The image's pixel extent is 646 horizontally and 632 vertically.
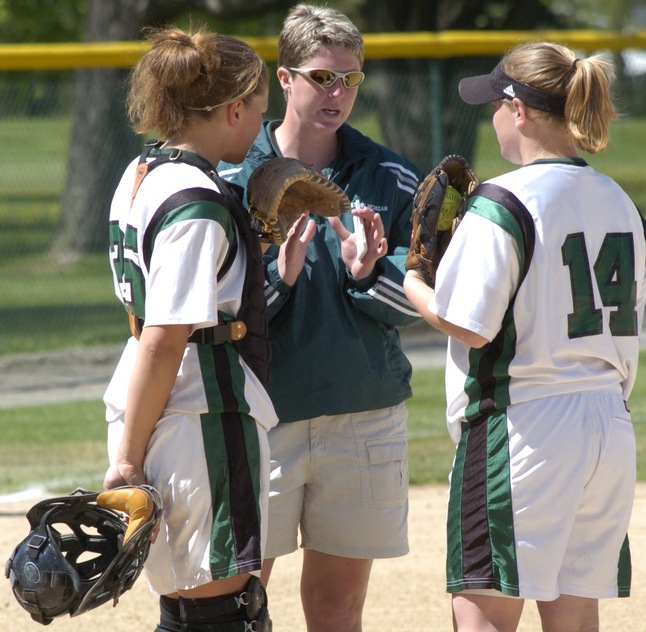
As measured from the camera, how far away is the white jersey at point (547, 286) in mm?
2588

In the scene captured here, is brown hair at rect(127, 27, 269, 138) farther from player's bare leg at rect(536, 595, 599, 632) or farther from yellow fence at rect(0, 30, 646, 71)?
yellow fence at rect(0, 30, 646, 71)

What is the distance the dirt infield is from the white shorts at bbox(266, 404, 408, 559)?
102 cm

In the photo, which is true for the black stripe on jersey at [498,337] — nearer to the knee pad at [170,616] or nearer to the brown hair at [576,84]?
the brown hair at [576,84]

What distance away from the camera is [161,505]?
2.53m

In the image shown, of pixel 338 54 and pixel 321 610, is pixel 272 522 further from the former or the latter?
pixel 338 54

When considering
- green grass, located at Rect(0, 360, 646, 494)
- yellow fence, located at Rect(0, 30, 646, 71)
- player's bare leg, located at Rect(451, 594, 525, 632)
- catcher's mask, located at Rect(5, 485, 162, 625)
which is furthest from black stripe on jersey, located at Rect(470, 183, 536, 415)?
yellow fence, located at Rect(0, 30, 646, 71)

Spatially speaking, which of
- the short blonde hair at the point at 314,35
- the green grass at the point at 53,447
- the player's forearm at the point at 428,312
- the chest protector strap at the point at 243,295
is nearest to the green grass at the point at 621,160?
the green grass at the point at 53,447

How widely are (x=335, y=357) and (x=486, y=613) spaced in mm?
905

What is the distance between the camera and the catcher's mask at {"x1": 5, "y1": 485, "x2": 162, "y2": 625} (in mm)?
2480

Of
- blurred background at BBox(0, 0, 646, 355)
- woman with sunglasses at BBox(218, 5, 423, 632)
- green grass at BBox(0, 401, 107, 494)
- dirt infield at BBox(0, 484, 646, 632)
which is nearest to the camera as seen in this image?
woman with sunglasses at BBox(218, 5, 423, 632)

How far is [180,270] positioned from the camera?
2.48 meters

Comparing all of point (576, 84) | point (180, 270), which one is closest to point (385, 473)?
point (180, 270)

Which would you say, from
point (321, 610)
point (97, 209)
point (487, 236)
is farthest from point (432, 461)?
point (97, 209)

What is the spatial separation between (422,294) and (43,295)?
10.0 m
